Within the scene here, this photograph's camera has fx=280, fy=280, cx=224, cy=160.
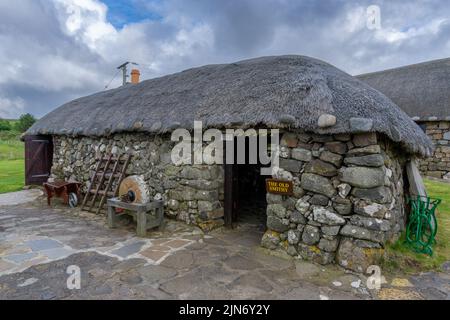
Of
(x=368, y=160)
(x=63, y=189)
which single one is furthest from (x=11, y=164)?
(x=368, y=160)

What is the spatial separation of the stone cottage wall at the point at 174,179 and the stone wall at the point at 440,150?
1124 centimetres

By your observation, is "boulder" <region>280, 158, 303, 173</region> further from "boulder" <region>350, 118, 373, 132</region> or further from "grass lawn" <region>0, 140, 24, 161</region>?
"grass lawn" <region>0, 140, 24, 161</region>

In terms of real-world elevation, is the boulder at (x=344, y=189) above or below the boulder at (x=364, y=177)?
below

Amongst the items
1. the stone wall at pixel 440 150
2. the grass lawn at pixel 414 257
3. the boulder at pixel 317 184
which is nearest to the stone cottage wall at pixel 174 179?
the boulder at pixel 317 184

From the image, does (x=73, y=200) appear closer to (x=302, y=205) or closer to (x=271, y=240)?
(x=271, y=240)

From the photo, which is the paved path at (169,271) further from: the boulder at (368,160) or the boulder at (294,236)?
the boulder at (368,160)

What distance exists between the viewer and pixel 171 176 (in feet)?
18.1

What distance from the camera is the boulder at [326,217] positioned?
12.0ft

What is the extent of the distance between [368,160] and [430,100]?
11870mm

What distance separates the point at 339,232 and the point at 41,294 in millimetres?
3542

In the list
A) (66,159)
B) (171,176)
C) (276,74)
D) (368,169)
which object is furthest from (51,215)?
(368,169)

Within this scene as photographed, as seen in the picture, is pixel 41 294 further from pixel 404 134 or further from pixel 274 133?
pixel 404 134

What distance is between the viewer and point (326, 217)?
3.71 meters
